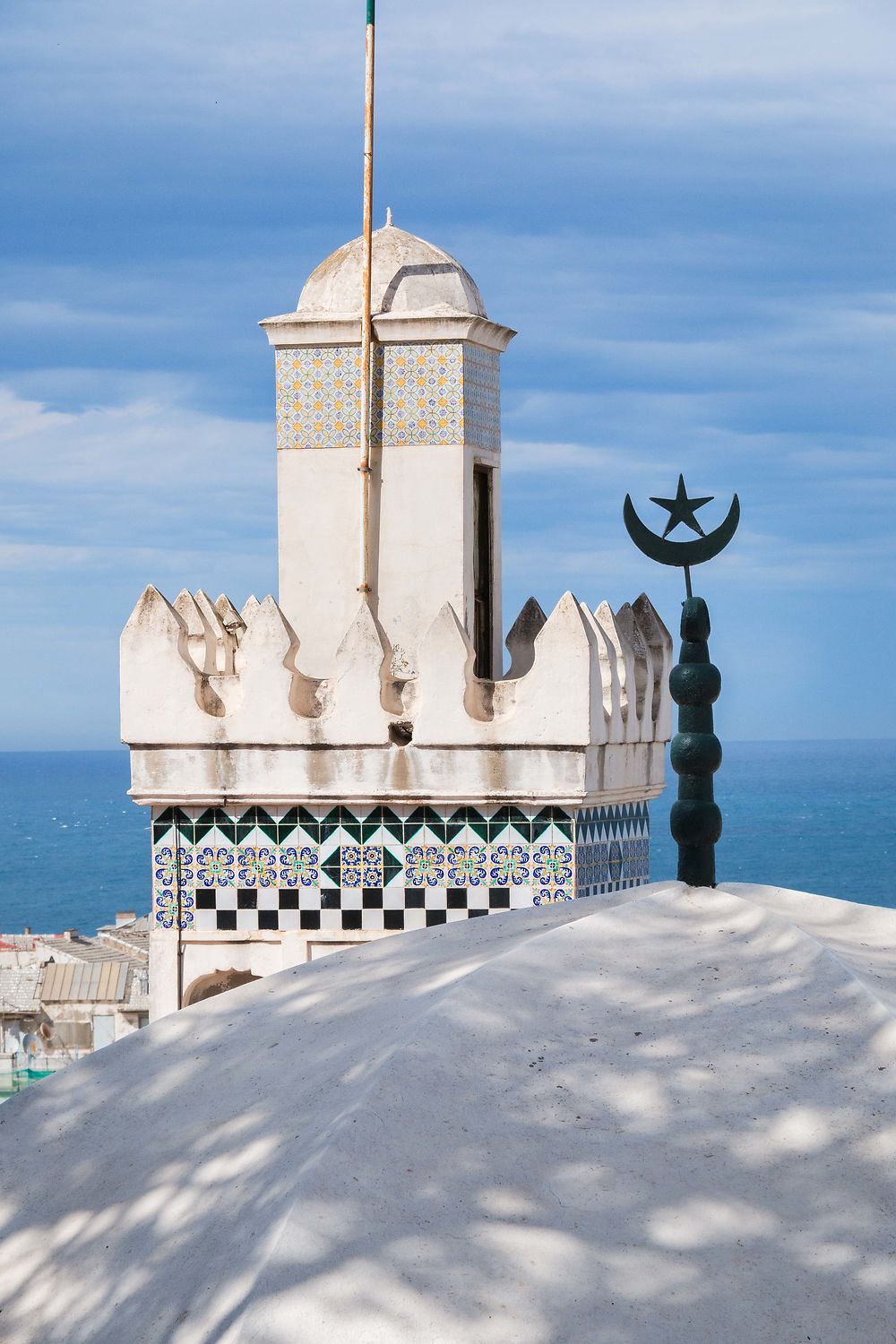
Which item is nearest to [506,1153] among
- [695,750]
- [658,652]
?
[695,750]

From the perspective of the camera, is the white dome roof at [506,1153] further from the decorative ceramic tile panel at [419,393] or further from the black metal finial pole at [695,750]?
the decorative ceramic tile panel at [419,393]

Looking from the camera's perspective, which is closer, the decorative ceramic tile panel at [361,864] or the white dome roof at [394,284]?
the decorative ceramic tile panel at [361,864]

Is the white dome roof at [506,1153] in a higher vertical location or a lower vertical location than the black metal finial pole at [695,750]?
lower

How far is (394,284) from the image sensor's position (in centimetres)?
1052

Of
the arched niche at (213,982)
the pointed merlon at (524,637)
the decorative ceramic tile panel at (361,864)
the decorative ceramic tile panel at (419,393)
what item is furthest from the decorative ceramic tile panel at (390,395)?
the arched niche at (213,982)

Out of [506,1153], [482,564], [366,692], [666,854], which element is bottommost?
[666,854]

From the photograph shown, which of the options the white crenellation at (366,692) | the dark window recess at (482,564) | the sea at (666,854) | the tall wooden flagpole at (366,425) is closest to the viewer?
the white crenellation at (366,692)

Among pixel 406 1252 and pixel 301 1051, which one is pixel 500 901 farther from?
pixel 406 1252

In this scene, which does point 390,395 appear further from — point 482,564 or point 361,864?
point 361,864

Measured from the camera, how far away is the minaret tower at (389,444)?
1031cm

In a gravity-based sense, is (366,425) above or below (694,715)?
above

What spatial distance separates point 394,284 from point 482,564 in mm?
1726

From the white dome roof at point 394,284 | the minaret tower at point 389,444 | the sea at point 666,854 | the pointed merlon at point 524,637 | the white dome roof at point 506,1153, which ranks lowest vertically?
the sea at point 666,854

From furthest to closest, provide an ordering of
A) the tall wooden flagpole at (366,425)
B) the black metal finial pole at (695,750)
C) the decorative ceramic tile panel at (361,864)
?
the tall wooden flagpole at (366,425), the decorative ceramic tile panel at (361,864), the black metal finial pole at (695,750)
